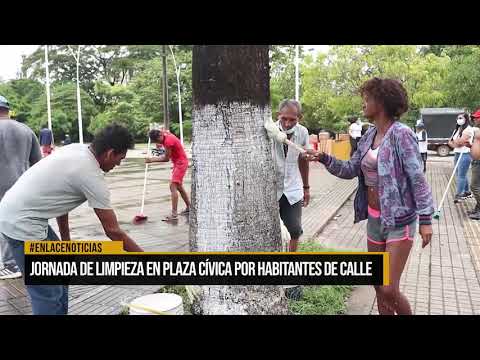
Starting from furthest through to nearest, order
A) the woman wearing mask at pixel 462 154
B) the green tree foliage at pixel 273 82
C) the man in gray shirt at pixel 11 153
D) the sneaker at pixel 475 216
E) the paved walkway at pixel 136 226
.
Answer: the green tree foliage at pixel 273 82 < the woman wearing mask at pixel 462 154 < the sneaker at pixel 475 216 < the man in gray shirt at pixel 11 153 < the paved walkway at pixel 136 226

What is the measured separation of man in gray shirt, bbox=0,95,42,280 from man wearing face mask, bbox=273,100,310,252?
2556mm

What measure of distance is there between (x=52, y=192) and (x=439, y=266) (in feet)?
13.1

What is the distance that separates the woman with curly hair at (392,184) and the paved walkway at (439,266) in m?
1.03

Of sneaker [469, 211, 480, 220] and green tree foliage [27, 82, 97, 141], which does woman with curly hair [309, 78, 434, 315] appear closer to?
sneaker [469, 211, 480, 220]

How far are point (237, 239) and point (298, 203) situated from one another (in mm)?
1178

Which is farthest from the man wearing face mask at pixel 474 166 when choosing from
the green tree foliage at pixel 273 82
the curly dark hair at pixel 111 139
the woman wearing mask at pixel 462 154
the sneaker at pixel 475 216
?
the curly dark hair at pixel 111 139

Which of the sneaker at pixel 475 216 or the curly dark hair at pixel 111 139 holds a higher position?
the curly dark hair at pixel 111 139

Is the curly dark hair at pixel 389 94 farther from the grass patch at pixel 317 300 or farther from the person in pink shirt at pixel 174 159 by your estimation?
the person in pink shirt at pixel 174 159

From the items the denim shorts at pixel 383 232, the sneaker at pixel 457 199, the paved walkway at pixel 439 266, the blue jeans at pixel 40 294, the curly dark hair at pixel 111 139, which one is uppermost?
the curly dark hair at pixel 111 139

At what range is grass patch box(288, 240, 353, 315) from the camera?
3.50 meters

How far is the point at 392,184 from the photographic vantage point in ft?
8.59

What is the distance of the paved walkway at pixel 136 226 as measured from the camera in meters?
3.80

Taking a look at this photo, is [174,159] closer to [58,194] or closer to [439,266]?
[439,266]
